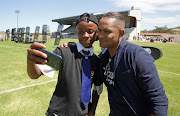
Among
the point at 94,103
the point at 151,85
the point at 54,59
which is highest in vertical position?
the point at 54,59

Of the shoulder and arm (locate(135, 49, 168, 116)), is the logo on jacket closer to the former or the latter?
arm (locate(135, 49, 168, 116))

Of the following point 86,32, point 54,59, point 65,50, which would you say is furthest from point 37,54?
point 86,32

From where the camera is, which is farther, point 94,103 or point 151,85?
point 94,103

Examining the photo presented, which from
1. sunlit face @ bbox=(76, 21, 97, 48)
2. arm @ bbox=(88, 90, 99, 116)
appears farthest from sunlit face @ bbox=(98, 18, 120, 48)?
arm @ bbox=(88, 90, 99, 116)

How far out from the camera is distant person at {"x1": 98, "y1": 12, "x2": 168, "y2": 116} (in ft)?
3.71

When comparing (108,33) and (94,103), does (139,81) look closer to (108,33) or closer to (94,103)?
(108,33)

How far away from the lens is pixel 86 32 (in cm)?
154

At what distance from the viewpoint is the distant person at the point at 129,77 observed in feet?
3.71

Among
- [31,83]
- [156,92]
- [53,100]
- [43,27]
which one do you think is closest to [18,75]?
[31,83]

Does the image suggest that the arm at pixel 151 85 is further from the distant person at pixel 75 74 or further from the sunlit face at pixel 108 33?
the distant person at pixel 75 74

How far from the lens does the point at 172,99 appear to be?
146 inches

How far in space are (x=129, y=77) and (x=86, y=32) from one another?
666mm

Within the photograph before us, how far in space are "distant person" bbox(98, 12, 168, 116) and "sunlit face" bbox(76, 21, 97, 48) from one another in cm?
21

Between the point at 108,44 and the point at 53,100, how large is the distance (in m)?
0.81
